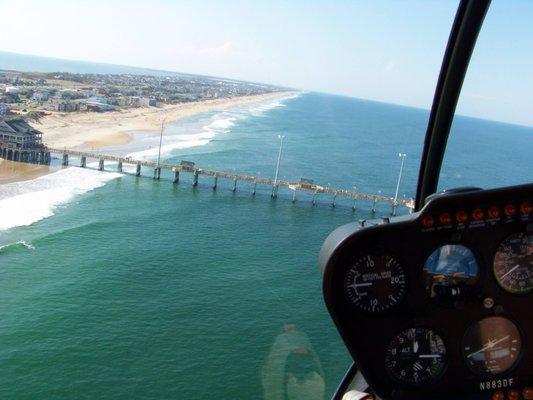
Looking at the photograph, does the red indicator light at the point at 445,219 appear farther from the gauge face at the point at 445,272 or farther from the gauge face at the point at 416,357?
the gauge face at the point at 416,357

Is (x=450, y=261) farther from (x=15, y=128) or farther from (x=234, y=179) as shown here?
(x=15, y=128)

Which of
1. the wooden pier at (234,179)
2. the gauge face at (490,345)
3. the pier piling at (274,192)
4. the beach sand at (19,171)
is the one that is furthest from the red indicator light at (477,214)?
the beach sand at (19,171)

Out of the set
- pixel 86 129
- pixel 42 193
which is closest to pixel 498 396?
pixel 42 193

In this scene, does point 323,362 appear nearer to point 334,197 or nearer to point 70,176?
point 334,197

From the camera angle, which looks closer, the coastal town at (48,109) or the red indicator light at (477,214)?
the red indicator light at (477,214)

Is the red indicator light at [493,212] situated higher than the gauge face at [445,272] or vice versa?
the red indicator light at [493,212]
